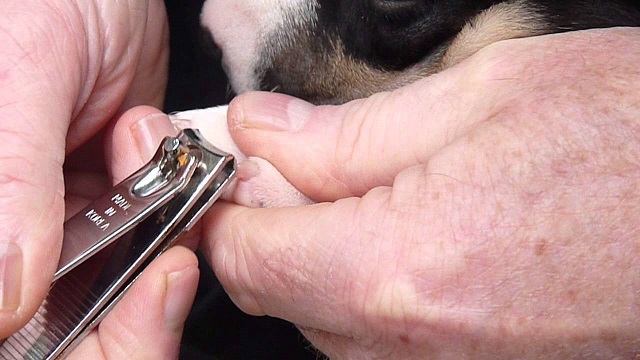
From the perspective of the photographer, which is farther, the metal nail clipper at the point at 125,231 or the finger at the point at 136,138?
the finger at the point at 136,138

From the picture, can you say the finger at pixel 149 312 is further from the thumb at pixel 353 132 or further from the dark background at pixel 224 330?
the dark background at pixel 224 330

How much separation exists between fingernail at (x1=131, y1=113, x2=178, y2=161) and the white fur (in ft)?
0.90

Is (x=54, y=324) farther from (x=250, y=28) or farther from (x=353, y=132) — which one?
(x=250, y=28)

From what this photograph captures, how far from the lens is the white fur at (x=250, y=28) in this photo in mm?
1088

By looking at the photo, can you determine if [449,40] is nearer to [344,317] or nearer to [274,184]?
[274,184]

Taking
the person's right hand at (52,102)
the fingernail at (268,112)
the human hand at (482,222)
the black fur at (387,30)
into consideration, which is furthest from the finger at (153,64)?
the human hand at (482,222)

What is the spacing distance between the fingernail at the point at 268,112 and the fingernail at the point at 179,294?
17 cm

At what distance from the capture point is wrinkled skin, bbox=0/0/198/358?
662 mm

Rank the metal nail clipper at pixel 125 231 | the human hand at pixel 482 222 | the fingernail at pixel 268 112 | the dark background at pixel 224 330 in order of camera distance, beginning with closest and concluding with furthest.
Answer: the human hand at pixel 482 222 < the metal nail clipper at pixel 125 231 < the fingernail at pixel 268 112 < the dark background at pixel 224 330

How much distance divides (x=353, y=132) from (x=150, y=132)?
24cm

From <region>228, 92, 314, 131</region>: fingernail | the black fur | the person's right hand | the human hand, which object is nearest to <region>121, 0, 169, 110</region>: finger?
the person's right hand

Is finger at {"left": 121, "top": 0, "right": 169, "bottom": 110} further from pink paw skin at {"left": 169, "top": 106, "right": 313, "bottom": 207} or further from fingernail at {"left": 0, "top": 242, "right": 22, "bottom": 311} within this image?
fingernail at {"left": 0, "top": 242, "right": 22, "bottom": 311}

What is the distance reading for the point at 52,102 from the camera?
80cm

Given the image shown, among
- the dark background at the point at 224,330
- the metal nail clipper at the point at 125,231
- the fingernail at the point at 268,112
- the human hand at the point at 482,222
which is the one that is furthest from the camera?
the dark background at the point at 224,330
